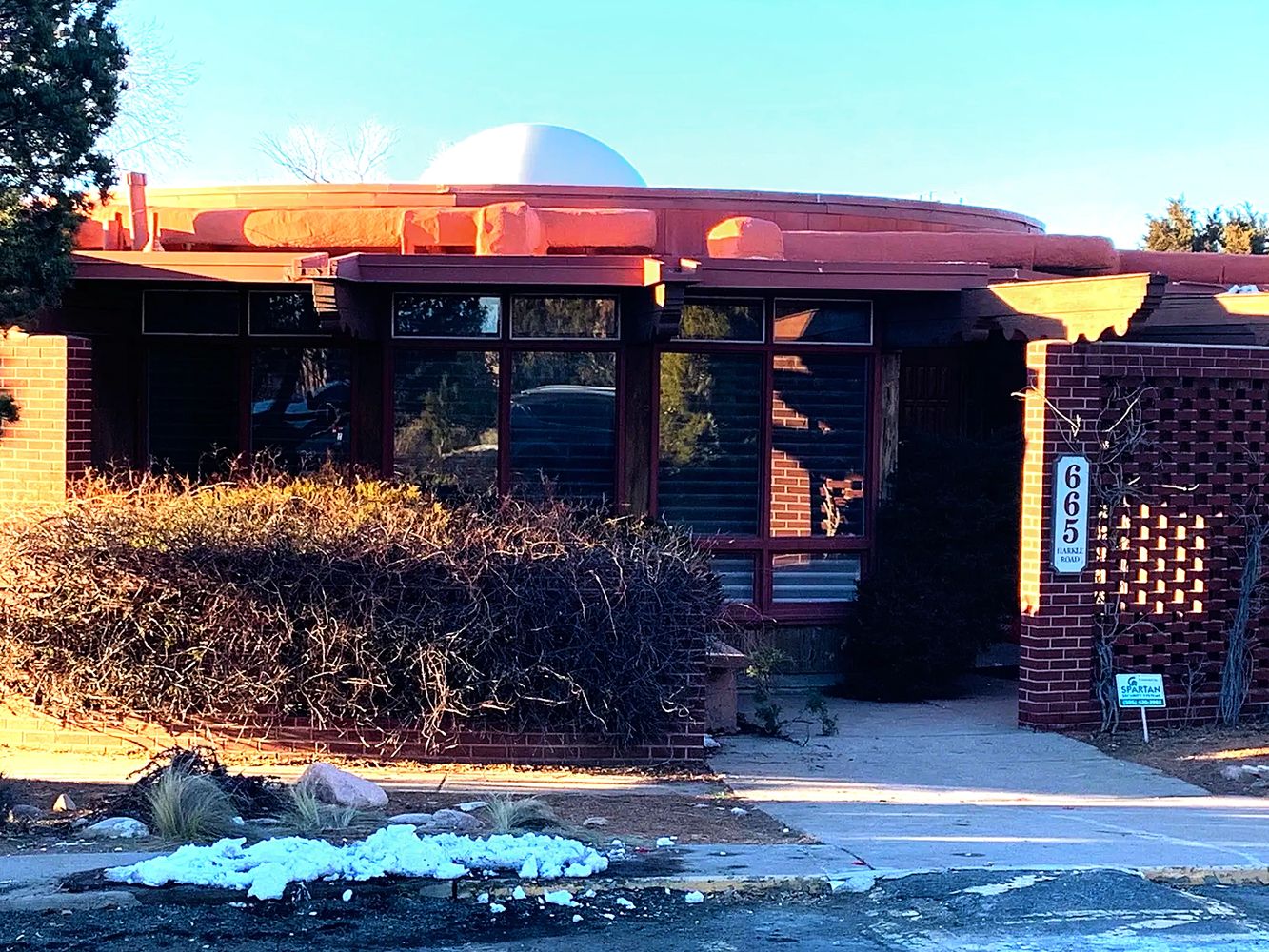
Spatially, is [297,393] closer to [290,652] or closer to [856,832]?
[290,652]

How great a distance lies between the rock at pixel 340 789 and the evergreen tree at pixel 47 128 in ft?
11.3

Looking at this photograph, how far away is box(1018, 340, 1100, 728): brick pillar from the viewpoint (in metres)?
9.87

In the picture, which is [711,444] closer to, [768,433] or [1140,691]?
[768,433]

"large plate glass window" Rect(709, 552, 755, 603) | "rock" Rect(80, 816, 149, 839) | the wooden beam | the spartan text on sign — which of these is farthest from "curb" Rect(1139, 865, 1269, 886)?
"large plate glass window" Rect(709, 552, 755, 603)

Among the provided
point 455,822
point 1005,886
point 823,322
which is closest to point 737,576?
point 823,322

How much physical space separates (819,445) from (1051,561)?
106 inches

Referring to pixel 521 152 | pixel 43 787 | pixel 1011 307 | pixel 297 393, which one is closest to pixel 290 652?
pixel 43 787

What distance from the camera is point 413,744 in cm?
880

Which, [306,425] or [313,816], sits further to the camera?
[306,425]

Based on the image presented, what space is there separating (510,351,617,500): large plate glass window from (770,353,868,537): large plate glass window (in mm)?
1402

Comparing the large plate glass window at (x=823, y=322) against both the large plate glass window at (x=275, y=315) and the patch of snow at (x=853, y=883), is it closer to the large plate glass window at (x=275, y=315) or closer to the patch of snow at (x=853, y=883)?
the large plate glass window at (x=275, y=315)

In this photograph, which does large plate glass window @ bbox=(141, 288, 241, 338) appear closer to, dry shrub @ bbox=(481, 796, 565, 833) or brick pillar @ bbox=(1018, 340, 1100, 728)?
dry shrub @ bbox=(481, 796, 565, 833)

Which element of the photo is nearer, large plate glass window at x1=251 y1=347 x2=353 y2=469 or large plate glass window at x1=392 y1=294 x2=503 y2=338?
large plate glass window at x1=392 y1=294 x2=503 y2=338

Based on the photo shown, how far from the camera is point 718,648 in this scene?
10.0m
